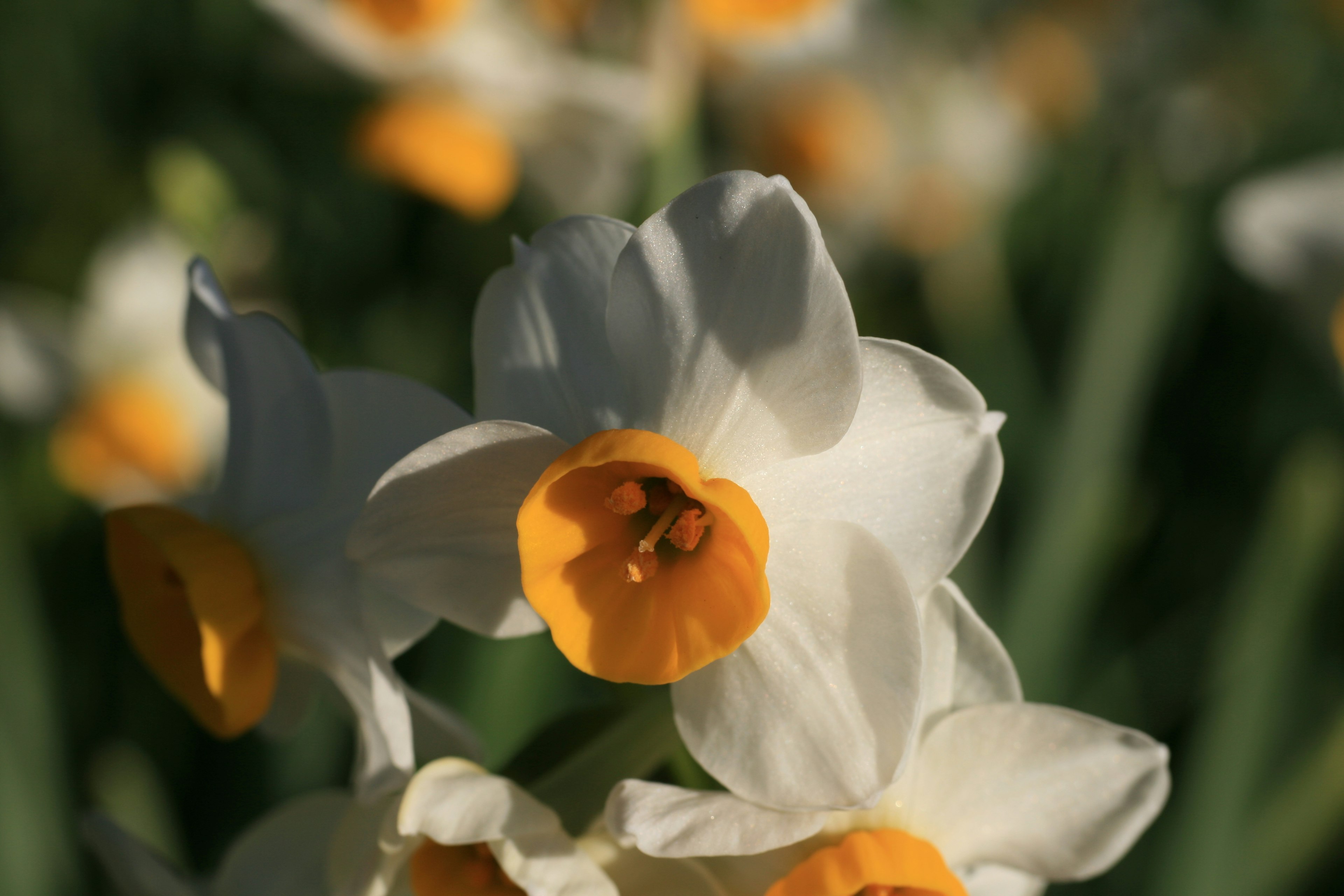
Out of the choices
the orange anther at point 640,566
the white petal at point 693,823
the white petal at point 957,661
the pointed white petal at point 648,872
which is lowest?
the pointed white petal at point 648,872

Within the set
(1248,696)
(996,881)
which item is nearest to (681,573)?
(996,881)

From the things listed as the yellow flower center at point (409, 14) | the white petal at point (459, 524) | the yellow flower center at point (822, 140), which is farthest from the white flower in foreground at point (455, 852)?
the yellow flower center at point (822, 140)

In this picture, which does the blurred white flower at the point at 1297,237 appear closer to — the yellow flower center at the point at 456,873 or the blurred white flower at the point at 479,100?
the blurred white flower at the point at 479,100

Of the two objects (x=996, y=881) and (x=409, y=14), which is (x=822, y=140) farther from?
(x=996, y=881)

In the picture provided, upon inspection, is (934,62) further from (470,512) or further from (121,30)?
(470,512)

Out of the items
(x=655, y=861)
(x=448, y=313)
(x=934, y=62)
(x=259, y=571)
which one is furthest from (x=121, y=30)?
(x=655, y=861)

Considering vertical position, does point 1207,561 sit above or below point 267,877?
below

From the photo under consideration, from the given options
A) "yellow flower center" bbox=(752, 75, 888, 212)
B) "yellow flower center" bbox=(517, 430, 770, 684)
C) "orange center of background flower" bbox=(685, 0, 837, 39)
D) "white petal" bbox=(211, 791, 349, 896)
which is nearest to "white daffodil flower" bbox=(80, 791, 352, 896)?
"white petal" bbox=(211, 791, 349, 896)
